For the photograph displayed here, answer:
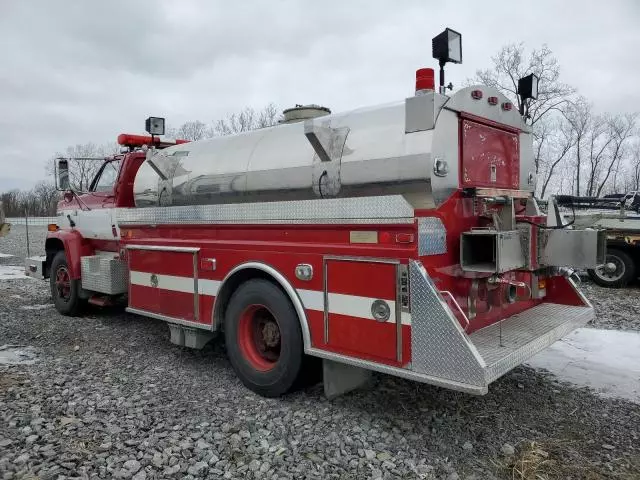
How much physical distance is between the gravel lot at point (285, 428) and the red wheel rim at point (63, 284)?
7.20ft

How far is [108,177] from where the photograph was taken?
22.7ft

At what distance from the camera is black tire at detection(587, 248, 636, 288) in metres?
9.81

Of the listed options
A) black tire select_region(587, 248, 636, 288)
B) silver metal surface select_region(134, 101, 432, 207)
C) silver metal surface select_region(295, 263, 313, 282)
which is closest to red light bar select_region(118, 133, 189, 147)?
silver metal surface select_region(134, 101, 432, 207)

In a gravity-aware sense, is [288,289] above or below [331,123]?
below

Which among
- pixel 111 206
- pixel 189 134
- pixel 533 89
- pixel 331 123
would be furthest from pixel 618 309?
pixel 189 134

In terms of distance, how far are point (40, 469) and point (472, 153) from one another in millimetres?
3635

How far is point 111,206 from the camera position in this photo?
21.7 feet

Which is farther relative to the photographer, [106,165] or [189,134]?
[189,134]

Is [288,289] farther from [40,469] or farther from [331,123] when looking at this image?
[40,469]

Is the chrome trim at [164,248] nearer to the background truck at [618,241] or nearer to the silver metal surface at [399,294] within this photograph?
the silver metal surface at [399,294]

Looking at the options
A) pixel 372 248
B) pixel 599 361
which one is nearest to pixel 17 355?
pixel 372 248

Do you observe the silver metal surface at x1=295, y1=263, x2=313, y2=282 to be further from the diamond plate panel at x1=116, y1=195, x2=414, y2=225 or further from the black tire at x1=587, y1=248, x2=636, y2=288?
the black tire at x1=587, y1=248, x2=636, y2=288

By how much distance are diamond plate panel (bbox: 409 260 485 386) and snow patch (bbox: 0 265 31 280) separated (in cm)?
1100

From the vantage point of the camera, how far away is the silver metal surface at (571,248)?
3.93 m
